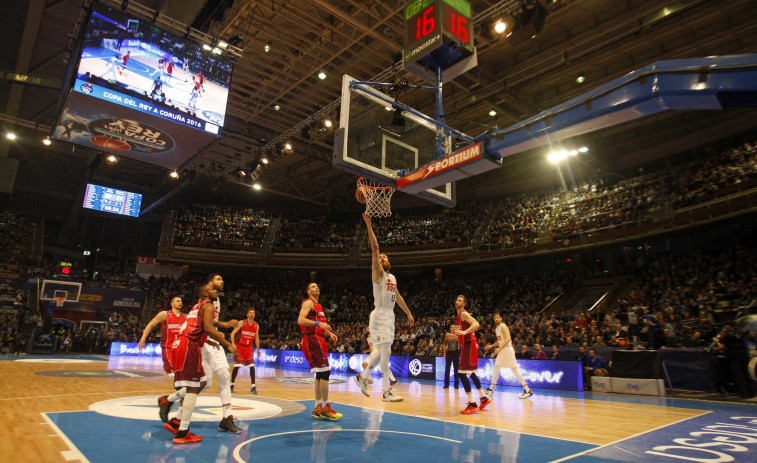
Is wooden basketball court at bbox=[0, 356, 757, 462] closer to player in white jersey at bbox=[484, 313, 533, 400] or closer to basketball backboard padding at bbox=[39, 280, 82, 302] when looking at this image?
player in white jersey at bbox=[484, 313, 533, 400]

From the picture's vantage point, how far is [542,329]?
17.2m

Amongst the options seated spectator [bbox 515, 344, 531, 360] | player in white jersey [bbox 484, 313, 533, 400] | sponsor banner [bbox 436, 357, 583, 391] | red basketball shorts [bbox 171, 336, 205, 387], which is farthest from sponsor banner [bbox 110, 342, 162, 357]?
red basketball shorts [bbox 171, 336, 205, 387]

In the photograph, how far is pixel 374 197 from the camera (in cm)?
909

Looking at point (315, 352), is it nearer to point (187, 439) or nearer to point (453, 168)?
point (187, 439)

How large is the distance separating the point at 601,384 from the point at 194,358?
11817 mm

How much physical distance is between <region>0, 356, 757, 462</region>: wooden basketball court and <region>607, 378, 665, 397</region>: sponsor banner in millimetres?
987

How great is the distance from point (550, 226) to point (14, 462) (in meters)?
23.1

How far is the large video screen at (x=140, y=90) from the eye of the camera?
473 inches

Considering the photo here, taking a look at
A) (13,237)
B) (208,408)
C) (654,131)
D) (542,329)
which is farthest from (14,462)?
(13,237)

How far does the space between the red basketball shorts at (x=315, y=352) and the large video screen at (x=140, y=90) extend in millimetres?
9868

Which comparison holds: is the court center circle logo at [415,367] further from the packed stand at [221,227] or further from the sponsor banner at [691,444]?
the packed stand at [221,227]

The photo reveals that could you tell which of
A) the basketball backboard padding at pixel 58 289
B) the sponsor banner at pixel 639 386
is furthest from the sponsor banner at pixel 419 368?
the basketball backboard padding at pixel 58 289

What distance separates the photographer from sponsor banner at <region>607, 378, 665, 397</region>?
11344 millimetres

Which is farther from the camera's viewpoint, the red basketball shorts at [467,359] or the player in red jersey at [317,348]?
the red basketball shorts at [467,359]
